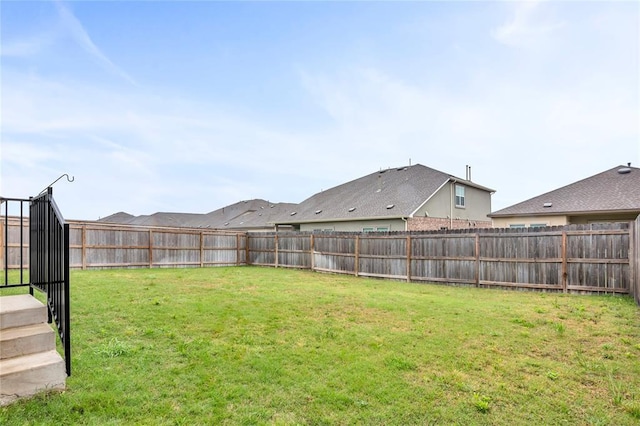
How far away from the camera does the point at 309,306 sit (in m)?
6.42

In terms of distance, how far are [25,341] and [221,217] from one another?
3779cm

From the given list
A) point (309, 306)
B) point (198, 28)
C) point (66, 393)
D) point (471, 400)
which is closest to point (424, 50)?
point (198, 28)

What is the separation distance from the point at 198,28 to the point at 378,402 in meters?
12.1

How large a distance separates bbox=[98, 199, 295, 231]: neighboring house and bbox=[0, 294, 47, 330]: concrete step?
28.2 m

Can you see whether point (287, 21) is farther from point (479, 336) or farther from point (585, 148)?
point (585, 148)

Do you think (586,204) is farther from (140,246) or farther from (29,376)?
(140,246)

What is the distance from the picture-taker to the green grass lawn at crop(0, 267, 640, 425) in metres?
2.67

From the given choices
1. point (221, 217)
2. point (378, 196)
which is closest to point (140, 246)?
point (378, 196)

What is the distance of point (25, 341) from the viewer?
287 cm

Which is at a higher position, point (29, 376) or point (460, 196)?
point (460, 196)

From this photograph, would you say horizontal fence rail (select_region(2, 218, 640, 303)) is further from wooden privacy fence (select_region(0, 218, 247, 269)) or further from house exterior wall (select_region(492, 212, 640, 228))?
house exterior wall (select_region(492, 212, 640, 228))

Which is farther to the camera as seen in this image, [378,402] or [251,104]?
[251,104]

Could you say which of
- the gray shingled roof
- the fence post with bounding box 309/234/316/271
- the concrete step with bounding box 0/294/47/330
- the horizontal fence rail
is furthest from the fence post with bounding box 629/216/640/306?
the fence post with bounding box 309/234/316/271

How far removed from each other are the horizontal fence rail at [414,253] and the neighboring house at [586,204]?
6.77 meters
